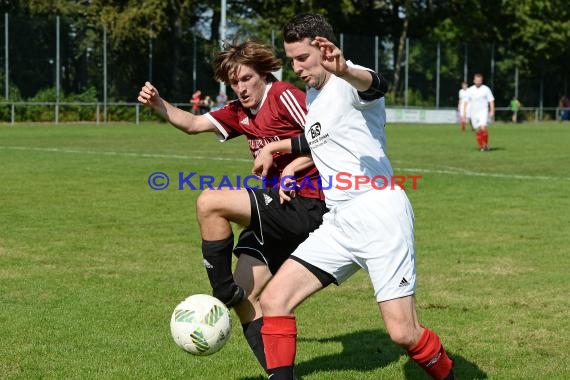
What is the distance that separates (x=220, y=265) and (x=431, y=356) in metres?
1.24

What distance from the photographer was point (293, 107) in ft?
18.5

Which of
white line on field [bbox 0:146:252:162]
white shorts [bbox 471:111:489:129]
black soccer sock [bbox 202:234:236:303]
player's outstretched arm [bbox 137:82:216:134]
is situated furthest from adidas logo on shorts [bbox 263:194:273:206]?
white shorts [bbox 471:111:489:129]

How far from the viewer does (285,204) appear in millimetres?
5402

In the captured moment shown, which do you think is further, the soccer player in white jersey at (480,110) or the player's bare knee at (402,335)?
the soccer player in white jersey at (480,110)

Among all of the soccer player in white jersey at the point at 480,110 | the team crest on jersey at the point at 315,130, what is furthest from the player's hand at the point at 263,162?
the soccer player in white jersey at the point at 480,110

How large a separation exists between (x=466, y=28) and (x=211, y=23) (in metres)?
17.6

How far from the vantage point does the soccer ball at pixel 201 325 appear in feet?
17.0

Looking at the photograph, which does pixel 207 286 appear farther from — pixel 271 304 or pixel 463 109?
pixel 463 109

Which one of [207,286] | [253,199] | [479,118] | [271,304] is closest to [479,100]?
[479,118]

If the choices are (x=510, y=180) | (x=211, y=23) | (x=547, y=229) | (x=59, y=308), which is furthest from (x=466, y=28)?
(x=59, y=308)

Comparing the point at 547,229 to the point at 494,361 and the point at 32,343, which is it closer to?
the point at 494,361

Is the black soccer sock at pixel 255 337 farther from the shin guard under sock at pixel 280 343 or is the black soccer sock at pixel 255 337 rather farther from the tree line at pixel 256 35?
the tree line at pixel 256 35

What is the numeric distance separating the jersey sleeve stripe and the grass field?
1.48m

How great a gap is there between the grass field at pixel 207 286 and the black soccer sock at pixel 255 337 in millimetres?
160
